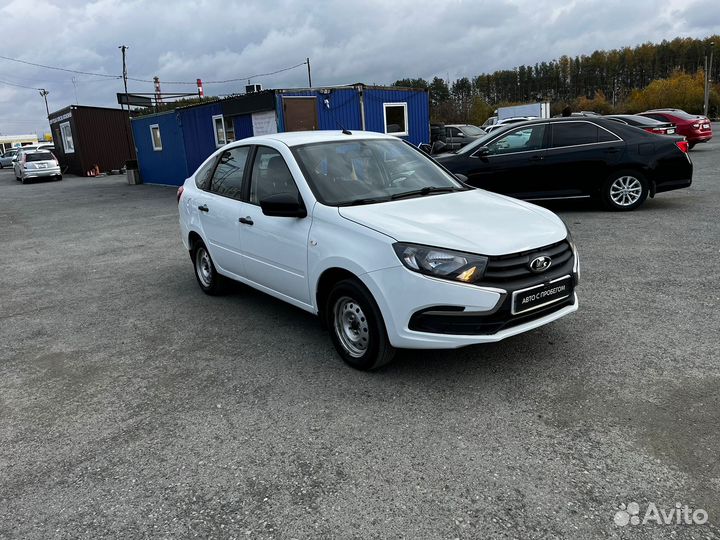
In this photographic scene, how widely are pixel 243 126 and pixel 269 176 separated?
13166mm

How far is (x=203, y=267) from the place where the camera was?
626 centimetres

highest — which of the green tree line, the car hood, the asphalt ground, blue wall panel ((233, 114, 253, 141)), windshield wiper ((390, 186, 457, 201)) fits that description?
the green tree line

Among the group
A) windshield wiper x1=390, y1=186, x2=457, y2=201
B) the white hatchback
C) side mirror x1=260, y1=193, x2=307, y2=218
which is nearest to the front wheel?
the white hatchback

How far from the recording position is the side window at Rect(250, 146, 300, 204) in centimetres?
456

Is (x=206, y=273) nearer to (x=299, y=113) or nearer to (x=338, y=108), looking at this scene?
(x=299, y=113)

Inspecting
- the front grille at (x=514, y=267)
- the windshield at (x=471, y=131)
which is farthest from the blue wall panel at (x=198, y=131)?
the front grille at (x=514, y=267)

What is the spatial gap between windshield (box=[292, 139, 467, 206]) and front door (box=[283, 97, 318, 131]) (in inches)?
437

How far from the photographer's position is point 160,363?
446 centimetres

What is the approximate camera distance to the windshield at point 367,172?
14.1 feet

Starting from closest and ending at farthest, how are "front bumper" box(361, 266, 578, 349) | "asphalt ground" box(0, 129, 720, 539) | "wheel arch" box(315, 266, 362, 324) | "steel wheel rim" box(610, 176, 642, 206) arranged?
1. "asphalt ground" box(0, 129, 720, 539)
2. "front bumper" box(361, 266, 578, 349)
3. "wheel arch" box(315, 266, 362, 324)
4. "steel wheel rim" box(610, 176, 642, 206)

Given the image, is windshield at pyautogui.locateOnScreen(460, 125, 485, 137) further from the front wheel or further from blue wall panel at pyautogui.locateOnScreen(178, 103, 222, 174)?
the front wheel

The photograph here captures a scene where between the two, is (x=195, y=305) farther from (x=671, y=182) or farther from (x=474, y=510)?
(x=671, y=182)

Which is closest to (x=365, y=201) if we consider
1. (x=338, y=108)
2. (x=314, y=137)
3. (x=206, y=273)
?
→ (x=314, y=137)

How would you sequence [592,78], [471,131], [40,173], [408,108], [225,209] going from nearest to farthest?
[225,209], [408,108], [471,131], [40,173], [592,78]
